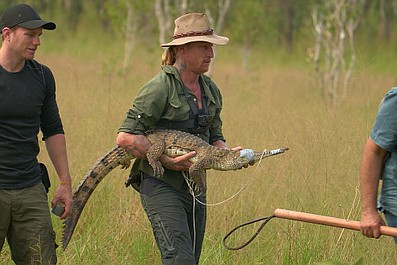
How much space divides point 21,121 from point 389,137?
83.7 inches

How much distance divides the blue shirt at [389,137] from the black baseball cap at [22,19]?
79.5 inches

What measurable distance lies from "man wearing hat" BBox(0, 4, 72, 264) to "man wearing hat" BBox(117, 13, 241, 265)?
53 centimetres

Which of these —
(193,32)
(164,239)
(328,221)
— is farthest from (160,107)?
(328,221)

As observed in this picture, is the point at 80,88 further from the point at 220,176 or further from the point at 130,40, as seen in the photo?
the point at 130,40

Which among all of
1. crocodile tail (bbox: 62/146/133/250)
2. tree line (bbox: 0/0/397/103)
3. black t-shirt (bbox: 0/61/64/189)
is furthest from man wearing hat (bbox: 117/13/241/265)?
tree line (bbox: 0/0/397/103)

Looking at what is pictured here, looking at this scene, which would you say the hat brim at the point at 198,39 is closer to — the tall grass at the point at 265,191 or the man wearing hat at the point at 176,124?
the man wearing hat at the point at 176,124

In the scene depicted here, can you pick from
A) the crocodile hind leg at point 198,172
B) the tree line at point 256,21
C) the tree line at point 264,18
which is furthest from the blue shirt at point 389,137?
the tree line at point 264,18

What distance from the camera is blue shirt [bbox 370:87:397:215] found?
4074 millimetres

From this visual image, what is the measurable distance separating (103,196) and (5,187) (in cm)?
217

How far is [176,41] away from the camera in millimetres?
5078

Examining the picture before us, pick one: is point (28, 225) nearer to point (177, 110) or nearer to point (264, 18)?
point (177, 110)

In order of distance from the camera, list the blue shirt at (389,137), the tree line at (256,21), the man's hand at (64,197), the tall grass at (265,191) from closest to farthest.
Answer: the blue shirt at (389,137) < the man's hand at (64,197) < the tall grass at (265,191) < the tree line at (256,21)

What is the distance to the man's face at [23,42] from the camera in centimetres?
493

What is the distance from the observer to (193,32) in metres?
5.08
